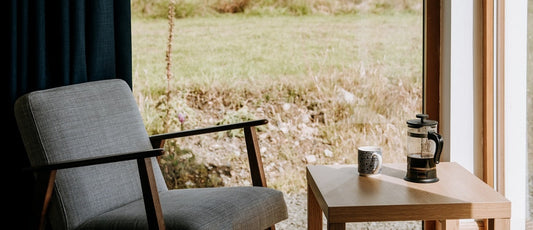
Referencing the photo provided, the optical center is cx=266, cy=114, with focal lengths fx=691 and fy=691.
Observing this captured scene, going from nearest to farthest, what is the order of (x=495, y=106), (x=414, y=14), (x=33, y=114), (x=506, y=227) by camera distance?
1. (x=506, y=227)
2. (x=33, y=114)
3. (x=495, y=106)
4. (x=414, y=14)

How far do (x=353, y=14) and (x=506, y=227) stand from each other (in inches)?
54.5

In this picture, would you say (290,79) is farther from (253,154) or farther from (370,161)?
(370,161)

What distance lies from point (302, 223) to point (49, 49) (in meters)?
1.40

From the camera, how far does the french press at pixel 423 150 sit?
233cm

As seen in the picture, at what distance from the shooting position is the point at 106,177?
2.51 metres

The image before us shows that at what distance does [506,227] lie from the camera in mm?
2117

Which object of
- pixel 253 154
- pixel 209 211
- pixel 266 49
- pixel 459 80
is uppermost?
pixel 266 49

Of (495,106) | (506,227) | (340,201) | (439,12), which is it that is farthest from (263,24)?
(506,227)

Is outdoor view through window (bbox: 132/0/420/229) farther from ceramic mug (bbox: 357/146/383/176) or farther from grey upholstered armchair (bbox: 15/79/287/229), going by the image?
ceramic mug (bbox: 357/146/383/176)

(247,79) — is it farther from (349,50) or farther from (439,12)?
(439,12)

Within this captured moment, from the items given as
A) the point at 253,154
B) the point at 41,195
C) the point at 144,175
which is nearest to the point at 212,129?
the point at 253,154

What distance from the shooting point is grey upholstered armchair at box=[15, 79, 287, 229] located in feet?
7.25

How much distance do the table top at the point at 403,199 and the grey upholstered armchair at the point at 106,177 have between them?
1.01ft

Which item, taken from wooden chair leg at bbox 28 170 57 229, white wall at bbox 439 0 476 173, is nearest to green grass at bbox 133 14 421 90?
white wall at bbox 439 0 476 173
